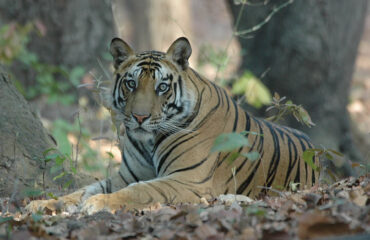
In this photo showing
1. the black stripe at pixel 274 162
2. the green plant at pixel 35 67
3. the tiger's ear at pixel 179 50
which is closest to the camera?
the tiger's ear at pixel 179 50

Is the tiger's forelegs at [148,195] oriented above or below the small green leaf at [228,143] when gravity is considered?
below

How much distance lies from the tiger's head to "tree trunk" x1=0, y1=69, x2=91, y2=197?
1125 millimetres

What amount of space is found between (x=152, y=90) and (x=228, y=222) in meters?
1.82

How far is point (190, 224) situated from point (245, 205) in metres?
0.70

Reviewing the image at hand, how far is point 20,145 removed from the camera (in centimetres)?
571

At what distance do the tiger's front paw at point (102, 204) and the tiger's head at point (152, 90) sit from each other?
750mm

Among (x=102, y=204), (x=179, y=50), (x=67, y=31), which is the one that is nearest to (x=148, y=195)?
(x=102, y=204)

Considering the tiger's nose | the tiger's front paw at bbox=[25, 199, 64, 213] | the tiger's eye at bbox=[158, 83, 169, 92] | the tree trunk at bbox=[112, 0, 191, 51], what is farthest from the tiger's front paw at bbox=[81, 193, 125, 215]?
the tree trunk at bbox=[112, 0, 191, 51]

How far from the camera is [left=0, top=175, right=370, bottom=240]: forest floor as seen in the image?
10.0 ft

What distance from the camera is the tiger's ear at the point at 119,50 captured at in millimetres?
5148

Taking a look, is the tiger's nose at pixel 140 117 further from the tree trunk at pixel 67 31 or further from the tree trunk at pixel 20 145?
the tree trunk at pixel 67 31

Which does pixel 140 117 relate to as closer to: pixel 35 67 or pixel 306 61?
pixel 306 61

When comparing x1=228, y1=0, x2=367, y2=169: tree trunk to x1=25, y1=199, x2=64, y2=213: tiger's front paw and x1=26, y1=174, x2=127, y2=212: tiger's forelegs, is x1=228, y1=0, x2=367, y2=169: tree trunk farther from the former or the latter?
x1=25, y1=199, x2=64, y2=213: tiger's front paw

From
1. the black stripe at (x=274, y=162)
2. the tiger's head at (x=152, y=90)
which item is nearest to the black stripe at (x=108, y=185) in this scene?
the tiger's head at (x=152, y=90)
